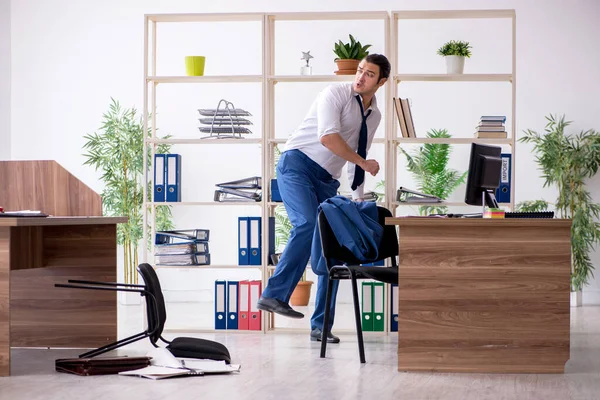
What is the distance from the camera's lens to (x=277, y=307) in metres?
4.64

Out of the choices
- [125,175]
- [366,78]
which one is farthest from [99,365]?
[125,175]

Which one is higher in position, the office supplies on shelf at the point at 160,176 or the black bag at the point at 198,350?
the office supplies on shelf at the point at 160,176

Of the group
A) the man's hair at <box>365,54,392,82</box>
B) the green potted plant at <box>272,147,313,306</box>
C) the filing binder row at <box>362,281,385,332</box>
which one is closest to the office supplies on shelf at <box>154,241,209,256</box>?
the filing binder row at <box>362,281,385,332</box>

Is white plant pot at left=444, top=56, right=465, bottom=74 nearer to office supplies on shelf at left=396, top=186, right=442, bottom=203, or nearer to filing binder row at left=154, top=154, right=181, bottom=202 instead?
office supplies on shelf at left=396, top=186, right=442, bottom=203

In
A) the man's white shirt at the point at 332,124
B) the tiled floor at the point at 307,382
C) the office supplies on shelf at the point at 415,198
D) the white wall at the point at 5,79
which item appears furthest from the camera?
the white wall at the point at 5,79

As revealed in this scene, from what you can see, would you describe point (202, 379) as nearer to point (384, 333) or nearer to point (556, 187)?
point (384, 333)

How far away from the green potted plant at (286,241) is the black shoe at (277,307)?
2.28 m

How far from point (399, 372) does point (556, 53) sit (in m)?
4.63

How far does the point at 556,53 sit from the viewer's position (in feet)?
24.6

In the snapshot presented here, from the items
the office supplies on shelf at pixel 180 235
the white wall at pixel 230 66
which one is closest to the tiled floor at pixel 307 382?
the office supplies on shelf at pixel 180 235

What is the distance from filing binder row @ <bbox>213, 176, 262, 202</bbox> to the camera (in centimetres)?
524

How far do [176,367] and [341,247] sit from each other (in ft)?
3.35

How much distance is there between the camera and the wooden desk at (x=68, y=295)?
4.56 meters

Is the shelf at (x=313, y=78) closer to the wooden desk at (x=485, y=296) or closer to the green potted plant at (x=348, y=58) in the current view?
the green potted plant at (x=348, y=58)
